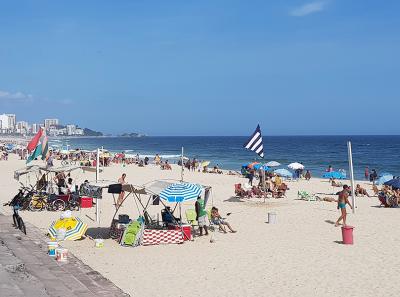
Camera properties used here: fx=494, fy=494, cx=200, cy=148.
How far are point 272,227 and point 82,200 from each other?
7311mm

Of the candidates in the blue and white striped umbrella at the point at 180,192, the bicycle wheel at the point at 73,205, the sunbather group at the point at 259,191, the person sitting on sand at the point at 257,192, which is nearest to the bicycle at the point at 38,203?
the bicycle wheel at the point at 73,205

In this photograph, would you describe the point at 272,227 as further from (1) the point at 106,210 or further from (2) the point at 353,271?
(1) the point at 106,210

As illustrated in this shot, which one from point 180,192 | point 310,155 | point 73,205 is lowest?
point 73,205

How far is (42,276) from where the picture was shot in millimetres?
8445

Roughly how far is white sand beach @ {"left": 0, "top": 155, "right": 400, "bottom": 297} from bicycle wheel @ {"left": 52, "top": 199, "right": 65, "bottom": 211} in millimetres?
962

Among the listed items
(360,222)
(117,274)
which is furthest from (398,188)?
(117,274)

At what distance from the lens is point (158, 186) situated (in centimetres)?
1230

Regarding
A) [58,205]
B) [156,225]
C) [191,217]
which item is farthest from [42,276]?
[58,205]

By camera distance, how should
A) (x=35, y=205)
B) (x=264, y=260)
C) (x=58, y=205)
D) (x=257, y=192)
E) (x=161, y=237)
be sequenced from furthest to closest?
(x=257, y=192) < (x=58, y=205) < (x=35, y=205) < (x=161, y=237) < (x=264, y=260)

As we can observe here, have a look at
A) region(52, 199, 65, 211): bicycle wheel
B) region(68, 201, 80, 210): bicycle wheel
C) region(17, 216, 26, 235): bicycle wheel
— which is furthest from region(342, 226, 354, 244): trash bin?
region(52, 199, 65, 211): bicycle wheel

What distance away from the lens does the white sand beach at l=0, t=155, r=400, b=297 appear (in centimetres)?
828

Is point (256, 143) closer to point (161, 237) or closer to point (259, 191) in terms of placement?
point (259, 191)

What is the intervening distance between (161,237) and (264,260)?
2737 mm

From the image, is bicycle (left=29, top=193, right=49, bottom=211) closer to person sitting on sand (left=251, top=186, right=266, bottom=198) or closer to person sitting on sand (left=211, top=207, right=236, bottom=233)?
person sitting on sand (left=211, top=207, right=236, bottom=233)
